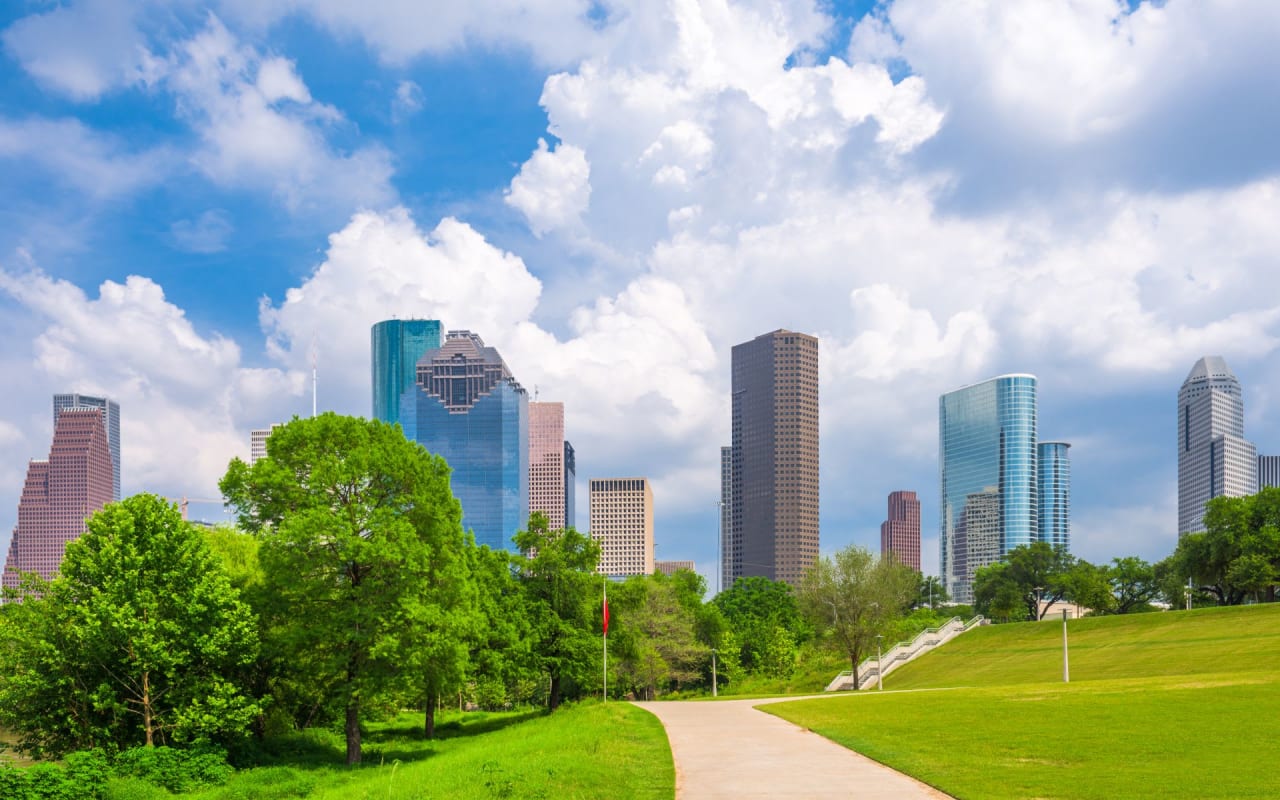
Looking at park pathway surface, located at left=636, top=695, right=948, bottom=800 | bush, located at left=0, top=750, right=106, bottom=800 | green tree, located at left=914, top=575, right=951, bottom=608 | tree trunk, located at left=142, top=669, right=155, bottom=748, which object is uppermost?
park pathway surface, located at left=636, top=695, right=948, bottom=800

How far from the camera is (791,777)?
810 inches

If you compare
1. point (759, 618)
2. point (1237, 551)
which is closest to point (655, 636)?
point (759, 618)

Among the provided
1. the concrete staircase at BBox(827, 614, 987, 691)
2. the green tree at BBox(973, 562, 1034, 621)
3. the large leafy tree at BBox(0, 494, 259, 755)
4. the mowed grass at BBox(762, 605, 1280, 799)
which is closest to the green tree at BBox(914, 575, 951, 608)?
the green tree at BBox(973, 562, 1034, 621)

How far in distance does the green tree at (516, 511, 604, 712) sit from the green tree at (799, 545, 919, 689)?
24214 millimetres

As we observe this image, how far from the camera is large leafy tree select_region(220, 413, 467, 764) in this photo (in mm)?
39594

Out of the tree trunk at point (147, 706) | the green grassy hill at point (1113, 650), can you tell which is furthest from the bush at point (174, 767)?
the green grassy hill at point (1113, 650)

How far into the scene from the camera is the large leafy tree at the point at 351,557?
→ 39594mm

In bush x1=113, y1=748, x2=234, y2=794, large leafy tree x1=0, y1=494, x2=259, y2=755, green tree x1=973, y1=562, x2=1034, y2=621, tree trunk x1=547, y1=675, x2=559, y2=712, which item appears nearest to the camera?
bush x1=113, y1=748, x2=234, y2=794

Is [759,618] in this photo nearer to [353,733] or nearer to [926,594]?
[353,733]

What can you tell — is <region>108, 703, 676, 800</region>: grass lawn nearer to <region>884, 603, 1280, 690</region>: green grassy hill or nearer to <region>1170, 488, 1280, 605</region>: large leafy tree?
<region>884, 603, 1280, 690</region>: green grassy hill

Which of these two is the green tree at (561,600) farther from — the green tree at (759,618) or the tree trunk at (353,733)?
the green tree at (759,618)

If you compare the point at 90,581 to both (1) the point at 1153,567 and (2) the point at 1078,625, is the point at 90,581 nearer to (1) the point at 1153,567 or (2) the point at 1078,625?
(2) the point at 1078,625

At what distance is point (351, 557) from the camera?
128 feet

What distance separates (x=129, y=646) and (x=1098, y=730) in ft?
111
